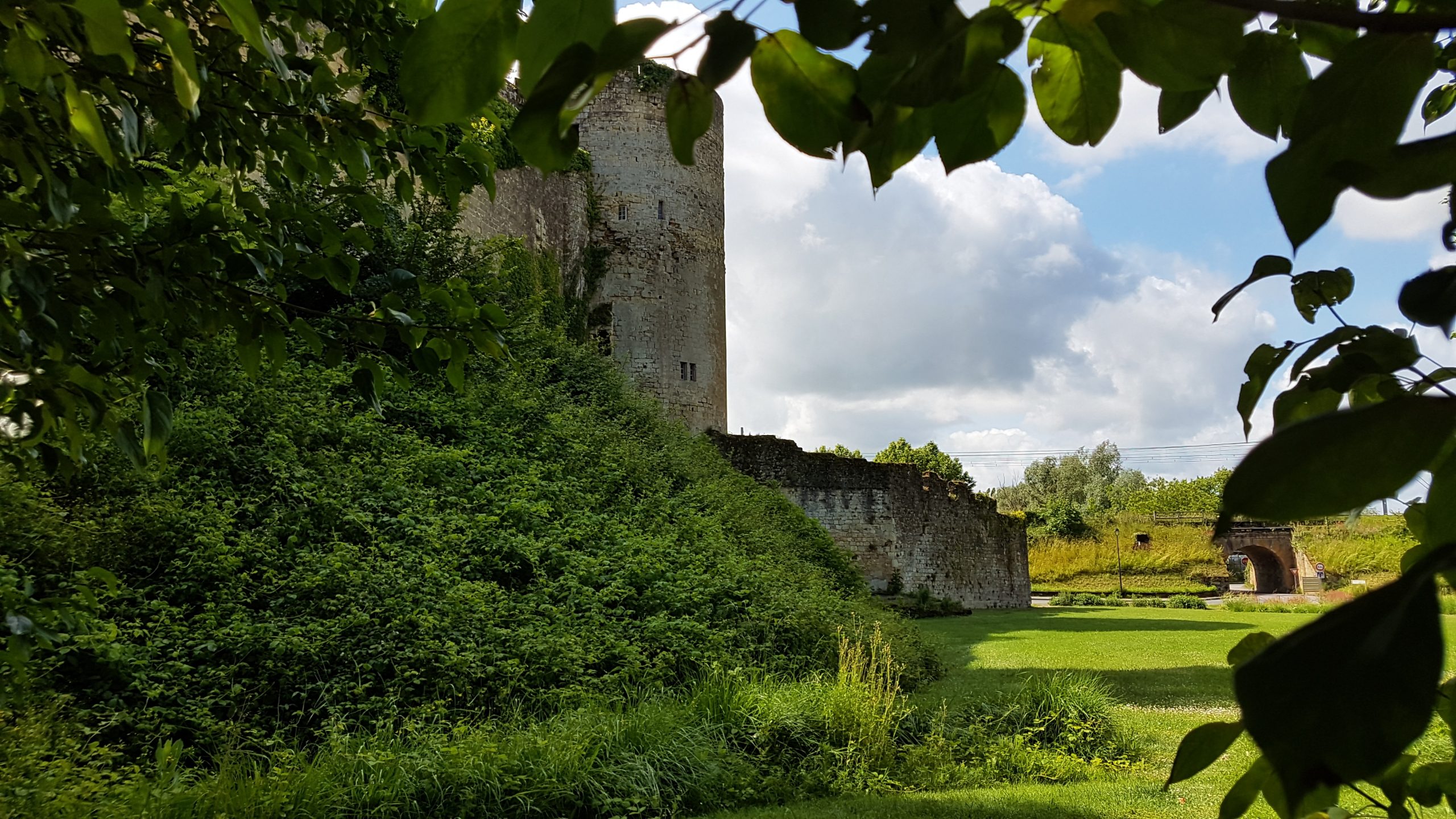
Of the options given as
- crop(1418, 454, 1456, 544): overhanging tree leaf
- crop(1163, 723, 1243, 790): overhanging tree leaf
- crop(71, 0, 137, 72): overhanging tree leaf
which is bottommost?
crop(1163, 723, 1243, 790): overhanging tree leaf

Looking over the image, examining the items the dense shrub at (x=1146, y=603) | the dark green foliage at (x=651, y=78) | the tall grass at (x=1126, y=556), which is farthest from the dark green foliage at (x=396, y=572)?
the tall grass at (x=1126, y=556)

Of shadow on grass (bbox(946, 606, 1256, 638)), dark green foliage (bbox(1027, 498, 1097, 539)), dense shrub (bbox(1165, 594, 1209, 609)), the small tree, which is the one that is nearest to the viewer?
shadow on grass (bbox(946, 606, 1256, 638))

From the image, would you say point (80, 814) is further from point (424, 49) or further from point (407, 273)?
point (424, 49)

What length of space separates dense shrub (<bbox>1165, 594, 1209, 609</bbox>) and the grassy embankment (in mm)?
4783

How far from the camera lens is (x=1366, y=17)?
0.34 metres

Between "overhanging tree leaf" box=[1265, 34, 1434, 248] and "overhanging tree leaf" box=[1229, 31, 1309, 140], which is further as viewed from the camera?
"overhanging tree leaf" box=[1229, 31, 1309, 140]

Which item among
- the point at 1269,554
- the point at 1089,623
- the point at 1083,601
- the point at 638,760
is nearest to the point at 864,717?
the point at 638,760

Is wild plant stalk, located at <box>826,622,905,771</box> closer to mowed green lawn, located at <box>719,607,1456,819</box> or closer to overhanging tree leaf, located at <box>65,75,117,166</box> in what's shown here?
mowed green lawn, located at <box>719,607,1456,819</box>

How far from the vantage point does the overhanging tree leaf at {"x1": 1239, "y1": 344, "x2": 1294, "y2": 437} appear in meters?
0.75

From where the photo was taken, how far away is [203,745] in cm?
448

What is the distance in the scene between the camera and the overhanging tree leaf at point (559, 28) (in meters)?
0.39

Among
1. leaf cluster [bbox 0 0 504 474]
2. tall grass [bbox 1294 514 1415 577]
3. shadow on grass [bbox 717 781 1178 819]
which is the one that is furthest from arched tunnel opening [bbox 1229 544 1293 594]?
leaf cluster [bbox 0 0 504 474]

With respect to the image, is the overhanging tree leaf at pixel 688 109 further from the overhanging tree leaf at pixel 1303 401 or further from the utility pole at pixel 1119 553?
the utility pole at pixel 1119 553

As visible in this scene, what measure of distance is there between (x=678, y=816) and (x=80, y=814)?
2.45 metres
